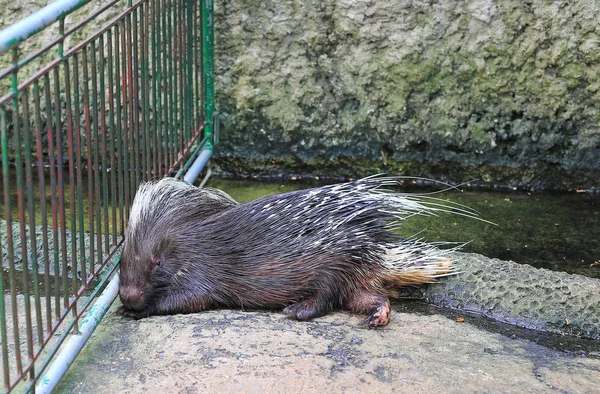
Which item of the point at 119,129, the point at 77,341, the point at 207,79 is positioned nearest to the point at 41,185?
the point at 77,341

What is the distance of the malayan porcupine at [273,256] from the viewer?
10.3 ft

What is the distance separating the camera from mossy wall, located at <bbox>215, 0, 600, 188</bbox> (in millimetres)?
Result: 4363

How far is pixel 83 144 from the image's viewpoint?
510 centimetres

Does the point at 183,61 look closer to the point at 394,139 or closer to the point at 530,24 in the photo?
the point at 394,139

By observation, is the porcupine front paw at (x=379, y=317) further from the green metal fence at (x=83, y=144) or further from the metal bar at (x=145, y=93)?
the metal bar at (x=145, y=93)

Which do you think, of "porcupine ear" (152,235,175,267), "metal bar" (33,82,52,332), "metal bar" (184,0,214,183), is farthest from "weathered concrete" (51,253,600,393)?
"metal bar" (184,0,214,183)

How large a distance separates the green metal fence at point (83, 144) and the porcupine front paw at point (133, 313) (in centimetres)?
12

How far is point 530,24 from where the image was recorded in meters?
4.33

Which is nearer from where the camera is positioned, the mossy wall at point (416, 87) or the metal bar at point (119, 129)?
the metal bar at point (119, 129)

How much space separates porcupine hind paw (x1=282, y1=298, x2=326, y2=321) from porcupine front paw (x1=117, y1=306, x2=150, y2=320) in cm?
51

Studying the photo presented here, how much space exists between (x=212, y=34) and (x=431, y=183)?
1.48m

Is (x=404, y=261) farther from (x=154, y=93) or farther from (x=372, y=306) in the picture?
(x=154, y=93)

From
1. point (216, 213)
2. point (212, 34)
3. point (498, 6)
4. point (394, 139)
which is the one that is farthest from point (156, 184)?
point (498, 6)

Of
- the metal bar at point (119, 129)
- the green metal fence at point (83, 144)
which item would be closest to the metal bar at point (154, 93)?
the green metal fence at point (83, 144)
